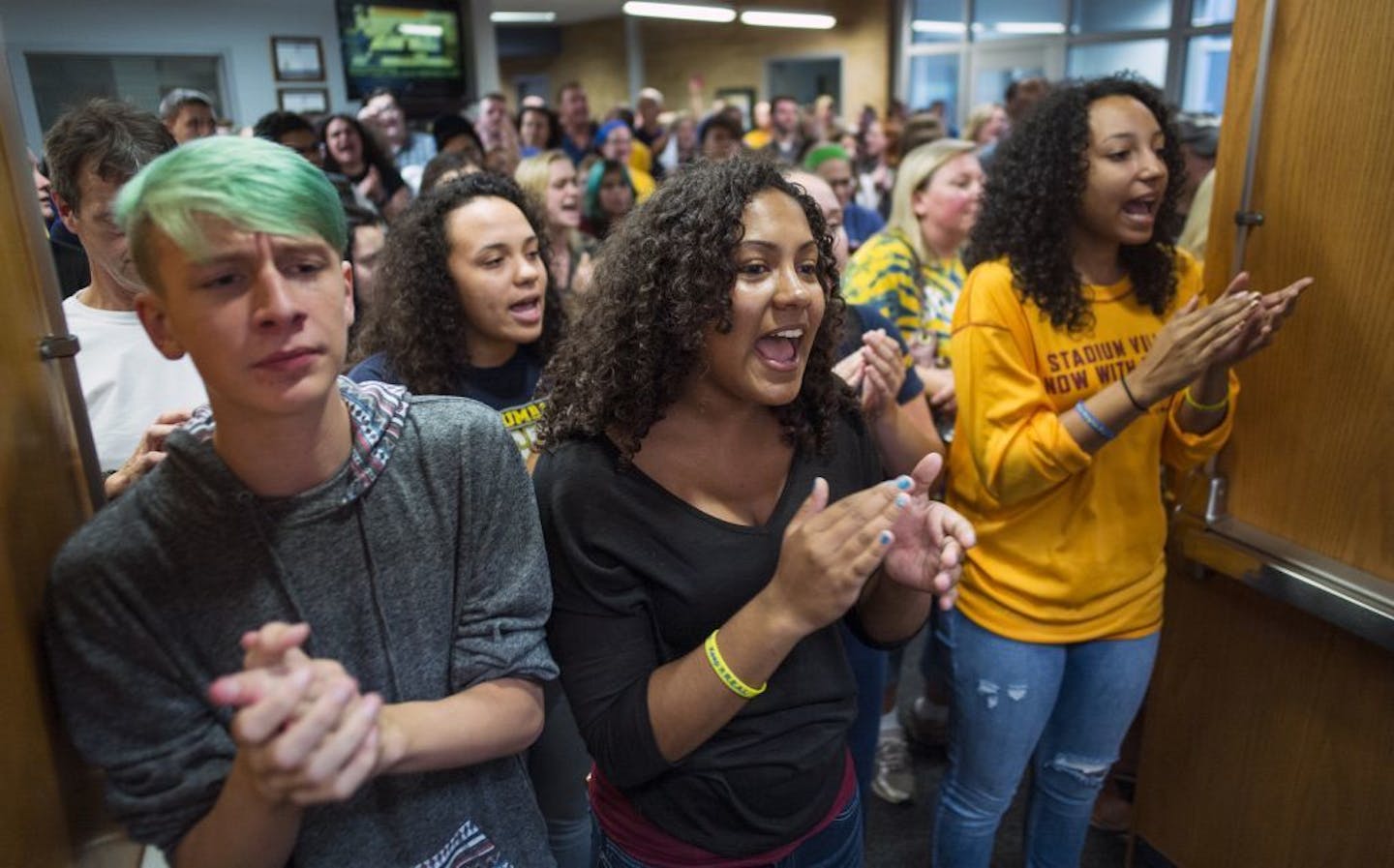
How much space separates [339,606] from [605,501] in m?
0.37

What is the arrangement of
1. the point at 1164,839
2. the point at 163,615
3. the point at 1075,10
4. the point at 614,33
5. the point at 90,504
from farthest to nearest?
the point at 614,33 → the point at 1075,10 → the point at 1164,839 → the point at 90,504 → the point at 163,615

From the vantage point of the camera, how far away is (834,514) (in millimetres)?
1059

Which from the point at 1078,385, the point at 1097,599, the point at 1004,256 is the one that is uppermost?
the point at 1004,256

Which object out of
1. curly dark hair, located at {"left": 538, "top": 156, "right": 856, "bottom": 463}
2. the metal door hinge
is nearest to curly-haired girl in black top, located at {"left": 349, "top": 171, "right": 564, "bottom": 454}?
curly dark hair, located at {"left": 538, "top": 156, "right": 856, "bottom": 463}

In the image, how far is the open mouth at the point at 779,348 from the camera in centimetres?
124

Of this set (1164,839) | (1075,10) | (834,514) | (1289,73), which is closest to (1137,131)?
(1289,73)

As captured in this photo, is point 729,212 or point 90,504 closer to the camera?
point 90,504

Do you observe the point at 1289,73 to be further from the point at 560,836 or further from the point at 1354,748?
the point at 560,836

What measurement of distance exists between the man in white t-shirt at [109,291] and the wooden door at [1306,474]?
1927 millimetres

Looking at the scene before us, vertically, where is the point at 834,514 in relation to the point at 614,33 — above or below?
below

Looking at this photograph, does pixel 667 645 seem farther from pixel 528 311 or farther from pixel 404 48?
pixel 404 48

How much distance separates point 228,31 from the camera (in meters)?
6.48

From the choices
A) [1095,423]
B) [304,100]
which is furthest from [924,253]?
[304,100]

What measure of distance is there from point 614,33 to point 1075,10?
630cm
